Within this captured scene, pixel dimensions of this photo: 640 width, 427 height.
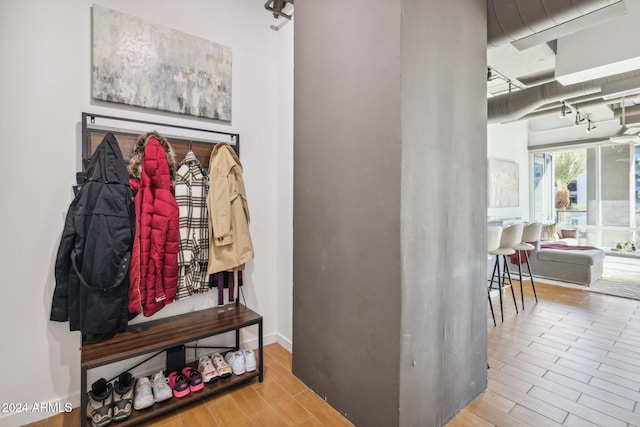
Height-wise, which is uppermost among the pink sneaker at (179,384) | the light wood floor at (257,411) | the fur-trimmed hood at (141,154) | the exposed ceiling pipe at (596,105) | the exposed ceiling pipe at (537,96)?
the exposed ceiling pipe at (596,105)

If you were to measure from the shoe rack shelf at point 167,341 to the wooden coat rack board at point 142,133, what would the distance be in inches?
44.0

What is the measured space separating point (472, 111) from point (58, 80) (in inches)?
105

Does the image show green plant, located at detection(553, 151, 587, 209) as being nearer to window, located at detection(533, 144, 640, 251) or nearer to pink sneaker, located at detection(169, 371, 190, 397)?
window, located at detection(533, 144, 640, 251)

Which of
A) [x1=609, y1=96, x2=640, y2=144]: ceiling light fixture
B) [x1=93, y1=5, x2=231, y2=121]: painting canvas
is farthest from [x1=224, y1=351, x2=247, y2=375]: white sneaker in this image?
[x1=609, y1=96, x2=640, y2=144]: ceiling light fixture

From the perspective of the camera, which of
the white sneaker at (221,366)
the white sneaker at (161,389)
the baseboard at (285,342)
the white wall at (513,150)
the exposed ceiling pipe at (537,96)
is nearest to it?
the white sneaker at (161,389)

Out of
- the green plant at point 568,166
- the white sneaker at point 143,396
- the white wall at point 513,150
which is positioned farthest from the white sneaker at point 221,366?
the green plant at point 568,166

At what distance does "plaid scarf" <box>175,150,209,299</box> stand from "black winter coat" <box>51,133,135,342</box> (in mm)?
372

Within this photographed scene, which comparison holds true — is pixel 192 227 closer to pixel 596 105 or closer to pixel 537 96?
pixel 537 96

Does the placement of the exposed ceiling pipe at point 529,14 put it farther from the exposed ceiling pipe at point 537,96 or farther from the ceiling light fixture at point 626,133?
the ceiling light fixture at point 626,133

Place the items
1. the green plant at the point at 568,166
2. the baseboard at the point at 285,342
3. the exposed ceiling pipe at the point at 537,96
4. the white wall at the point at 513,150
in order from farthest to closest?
1. the green plant at the point at 568,166
2. the white wall at the point at 513,150
3. the exposed ceiling pipe at the point at 537,96
4. the baseboard at the point at 285,342

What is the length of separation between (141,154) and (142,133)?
221 millimetres

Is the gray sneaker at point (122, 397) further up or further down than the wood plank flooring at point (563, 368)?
further up

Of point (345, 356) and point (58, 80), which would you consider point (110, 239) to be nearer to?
point (58, 80)

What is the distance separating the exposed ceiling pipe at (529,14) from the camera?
1968mm
